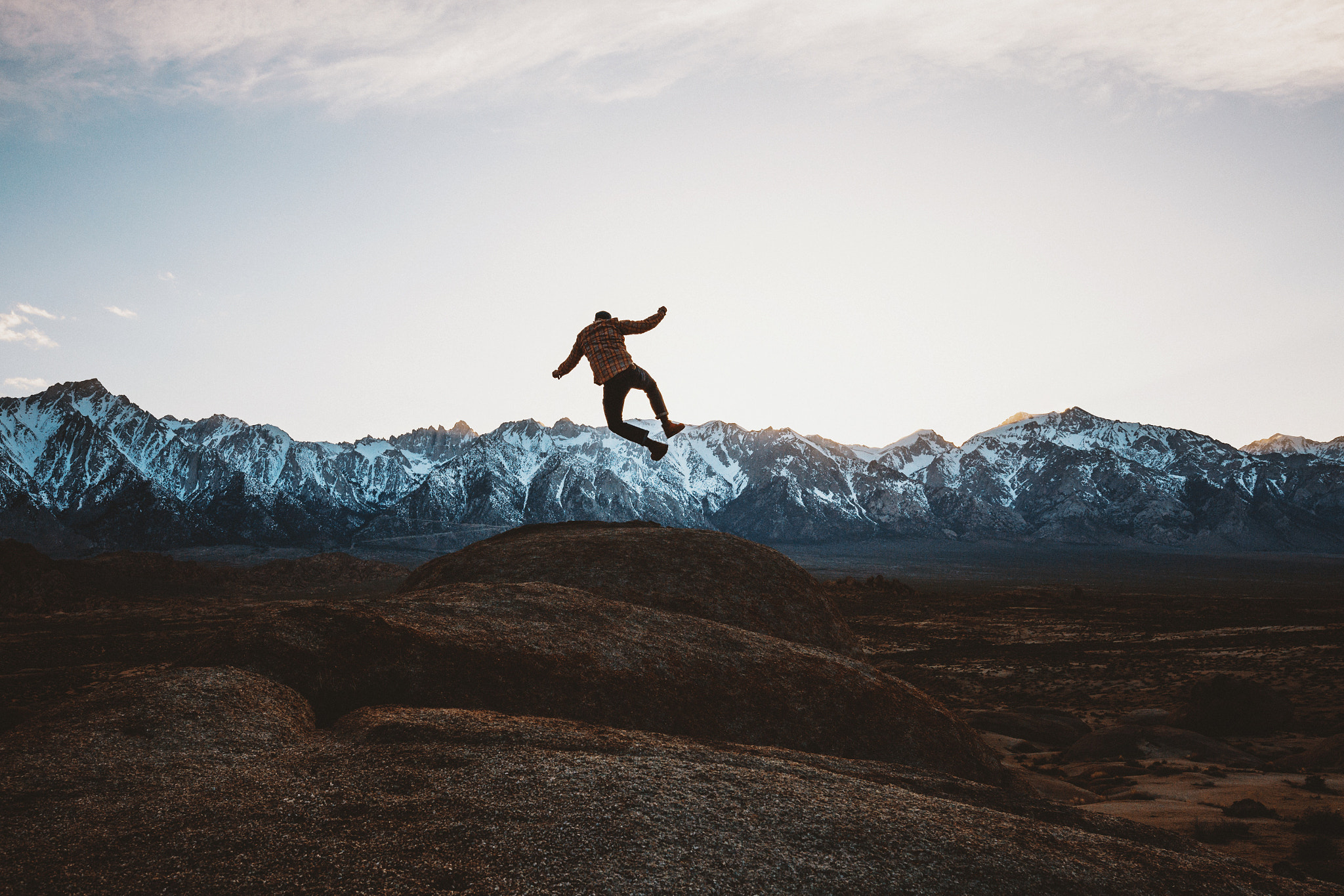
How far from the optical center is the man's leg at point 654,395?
14.3 metres

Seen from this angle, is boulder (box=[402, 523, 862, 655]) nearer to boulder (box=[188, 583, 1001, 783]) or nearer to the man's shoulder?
boulder (box=[188, 583, 1001, 783])

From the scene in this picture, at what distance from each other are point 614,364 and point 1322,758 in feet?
75.1

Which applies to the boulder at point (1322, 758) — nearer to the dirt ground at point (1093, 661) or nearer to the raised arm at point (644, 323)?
the dirt ground at point (1093, 661)

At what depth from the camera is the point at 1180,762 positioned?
20.9m

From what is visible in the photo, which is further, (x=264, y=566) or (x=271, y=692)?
(x=264, y=566)

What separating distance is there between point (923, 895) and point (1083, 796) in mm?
14011

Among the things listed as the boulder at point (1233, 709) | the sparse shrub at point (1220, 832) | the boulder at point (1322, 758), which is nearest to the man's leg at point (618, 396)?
the sparse shrub at point (1220, 832)

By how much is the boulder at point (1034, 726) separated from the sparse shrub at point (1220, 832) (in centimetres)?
1345

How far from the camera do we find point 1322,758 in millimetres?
20781

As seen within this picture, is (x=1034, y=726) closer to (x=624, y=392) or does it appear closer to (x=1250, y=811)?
(x=1250, y=811)

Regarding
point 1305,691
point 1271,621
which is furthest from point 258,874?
point 1271,621

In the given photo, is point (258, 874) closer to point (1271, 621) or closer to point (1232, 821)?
point (1232, 821)

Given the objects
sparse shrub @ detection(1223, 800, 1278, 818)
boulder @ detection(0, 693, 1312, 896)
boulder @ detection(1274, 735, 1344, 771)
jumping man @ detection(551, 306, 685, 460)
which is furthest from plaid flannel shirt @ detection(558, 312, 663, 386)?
boulder @ detection(1274, 735, 1344, 771)

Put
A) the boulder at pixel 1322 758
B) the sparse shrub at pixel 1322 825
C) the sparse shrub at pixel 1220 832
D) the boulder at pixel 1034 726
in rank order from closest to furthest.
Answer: the sparse shrub at pixel 1220 832
the sparse shrub at pixel 1322 825
the boulder at pixel 1322 758
the boulder at pixel 1034 726
